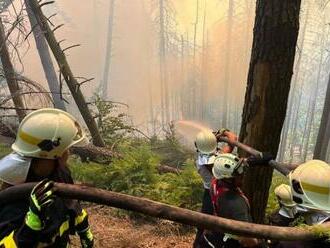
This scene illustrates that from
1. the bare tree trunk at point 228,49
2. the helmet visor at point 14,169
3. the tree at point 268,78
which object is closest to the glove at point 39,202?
the helmet visor at point 14,169

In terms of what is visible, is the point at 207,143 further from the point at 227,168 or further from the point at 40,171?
the point at 40,171

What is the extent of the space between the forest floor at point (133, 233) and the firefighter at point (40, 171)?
3238 mm

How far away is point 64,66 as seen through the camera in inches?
356

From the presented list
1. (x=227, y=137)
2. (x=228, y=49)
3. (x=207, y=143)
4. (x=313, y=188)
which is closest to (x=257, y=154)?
(x=207, y=143)

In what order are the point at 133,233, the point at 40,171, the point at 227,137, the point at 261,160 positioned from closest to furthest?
1. the point at 40,171
2. the point at 261,160
3. the point at 227,137
4. the point at 133,233

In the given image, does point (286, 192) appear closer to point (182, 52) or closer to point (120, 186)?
point (120, 186)

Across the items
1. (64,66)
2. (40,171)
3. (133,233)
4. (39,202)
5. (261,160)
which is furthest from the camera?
(64,66)

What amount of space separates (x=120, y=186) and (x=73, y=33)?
5482cm

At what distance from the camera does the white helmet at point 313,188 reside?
2689 mm

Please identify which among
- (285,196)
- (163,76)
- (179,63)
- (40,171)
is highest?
(40,171)

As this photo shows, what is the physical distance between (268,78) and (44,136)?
2.68 meters

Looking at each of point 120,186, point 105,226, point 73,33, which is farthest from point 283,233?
point 73,33

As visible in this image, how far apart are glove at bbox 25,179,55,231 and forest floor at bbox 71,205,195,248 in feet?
12.1

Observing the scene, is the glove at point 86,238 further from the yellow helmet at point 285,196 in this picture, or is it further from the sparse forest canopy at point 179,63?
the sparse forest canopy at point 179,63
